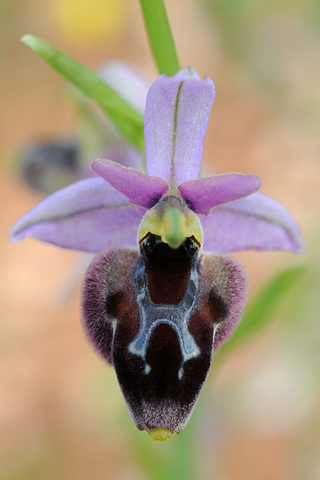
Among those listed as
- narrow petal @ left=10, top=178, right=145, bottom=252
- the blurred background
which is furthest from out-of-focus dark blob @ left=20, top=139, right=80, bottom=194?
narrow petal @ left=10, top=178, right=145, bottom=252

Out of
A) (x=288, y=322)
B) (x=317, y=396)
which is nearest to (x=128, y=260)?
(x=288, y=322)

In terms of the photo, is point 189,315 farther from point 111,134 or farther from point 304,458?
point 304,458

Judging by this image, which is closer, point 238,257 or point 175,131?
point 175,131

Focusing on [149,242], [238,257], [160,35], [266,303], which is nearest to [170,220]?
[149,242]

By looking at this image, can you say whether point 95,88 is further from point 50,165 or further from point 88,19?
point 88,19

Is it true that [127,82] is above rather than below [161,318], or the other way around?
above

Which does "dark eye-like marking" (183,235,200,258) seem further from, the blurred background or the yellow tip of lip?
the blurred background
